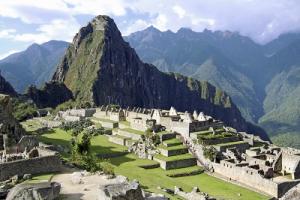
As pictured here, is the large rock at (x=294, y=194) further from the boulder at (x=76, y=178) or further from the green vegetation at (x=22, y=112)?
the green vegetation at (x=22, y=112)

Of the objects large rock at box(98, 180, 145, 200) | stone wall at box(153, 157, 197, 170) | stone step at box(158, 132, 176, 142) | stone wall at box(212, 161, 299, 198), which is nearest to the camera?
large rock at box(98, 180, 145, 200)

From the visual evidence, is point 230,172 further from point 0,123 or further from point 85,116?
point 85,116

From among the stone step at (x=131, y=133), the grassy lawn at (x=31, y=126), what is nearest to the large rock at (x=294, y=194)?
the stone step at (x=131, y=133)

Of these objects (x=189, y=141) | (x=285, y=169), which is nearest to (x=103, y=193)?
(x=285, y=169)

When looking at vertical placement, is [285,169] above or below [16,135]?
below

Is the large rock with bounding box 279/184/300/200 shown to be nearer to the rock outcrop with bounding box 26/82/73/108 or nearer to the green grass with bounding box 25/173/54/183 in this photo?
the green grass with bounding box 25/173/54/183

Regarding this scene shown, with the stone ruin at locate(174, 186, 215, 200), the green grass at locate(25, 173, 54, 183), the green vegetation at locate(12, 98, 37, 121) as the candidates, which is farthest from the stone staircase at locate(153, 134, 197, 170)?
the green vegetation at locate(12, 98, 37, 121)
